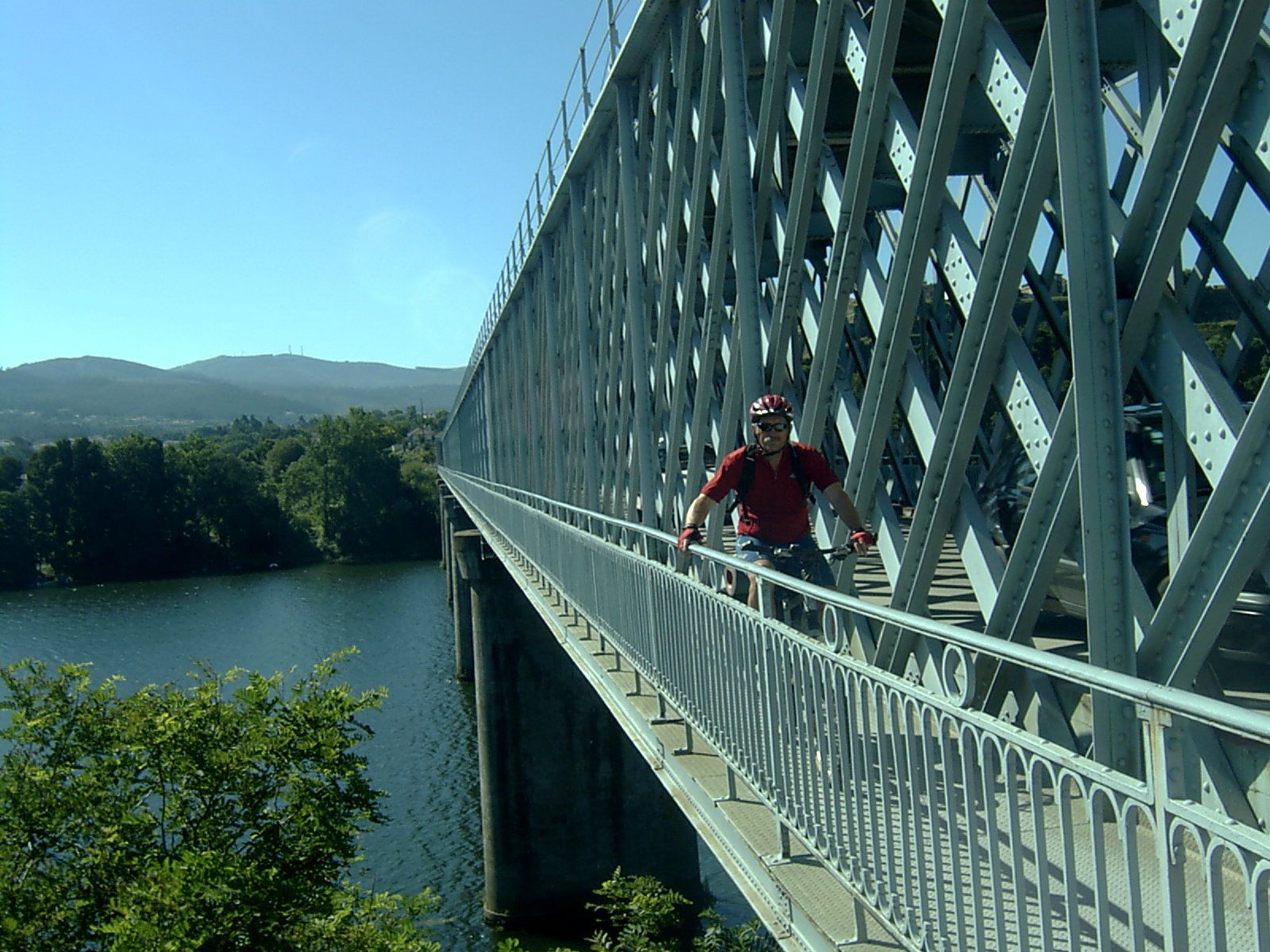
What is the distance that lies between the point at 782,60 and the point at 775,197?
40.3 inches

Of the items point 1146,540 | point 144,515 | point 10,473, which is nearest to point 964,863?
point 1146,540

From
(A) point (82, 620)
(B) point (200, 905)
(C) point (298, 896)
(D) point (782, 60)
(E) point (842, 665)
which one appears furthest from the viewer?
(A) point (82, 620)

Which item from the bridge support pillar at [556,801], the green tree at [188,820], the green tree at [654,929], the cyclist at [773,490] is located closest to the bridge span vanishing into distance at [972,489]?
the cyclist at [773,490]

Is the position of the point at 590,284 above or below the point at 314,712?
above

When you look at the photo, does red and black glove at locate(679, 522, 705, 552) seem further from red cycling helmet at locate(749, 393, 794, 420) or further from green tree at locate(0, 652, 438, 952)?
green tree at locate(0, 652, 438, 952)

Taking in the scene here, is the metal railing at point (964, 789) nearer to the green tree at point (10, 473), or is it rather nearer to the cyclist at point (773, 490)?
the cyclist at point (773, 490)

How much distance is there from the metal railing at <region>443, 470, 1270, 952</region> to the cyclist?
330mm

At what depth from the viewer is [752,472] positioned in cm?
617

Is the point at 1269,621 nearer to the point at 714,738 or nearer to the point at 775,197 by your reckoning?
the point at 714,738

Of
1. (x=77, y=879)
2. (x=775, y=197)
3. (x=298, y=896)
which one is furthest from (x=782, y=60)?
(x=77, y=879)

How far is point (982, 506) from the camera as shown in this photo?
8.05 metres

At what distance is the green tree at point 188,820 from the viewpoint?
34.3 feet

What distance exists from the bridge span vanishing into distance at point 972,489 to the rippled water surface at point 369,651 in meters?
8.01

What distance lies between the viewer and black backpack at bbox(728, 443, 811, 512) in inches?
241
